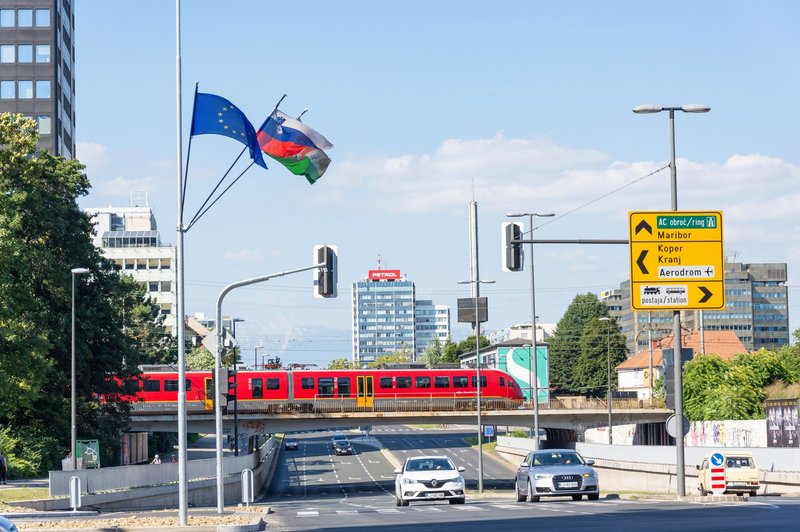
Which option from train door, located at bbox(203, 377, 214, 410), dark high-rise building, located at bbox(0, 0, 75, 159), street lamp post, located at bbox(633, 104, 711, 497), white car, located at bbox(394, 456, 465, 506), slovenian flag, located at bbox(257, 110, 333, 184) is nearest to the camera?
slovenian flag, located at bbox(257, 110, 333, 184)

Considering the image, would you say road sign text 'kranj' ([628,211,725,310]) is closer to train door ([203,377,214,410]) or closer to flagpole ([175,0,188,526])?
flagpole ([175,0,188,526])

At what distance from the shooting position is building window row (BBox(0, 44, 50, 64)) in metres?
93.9

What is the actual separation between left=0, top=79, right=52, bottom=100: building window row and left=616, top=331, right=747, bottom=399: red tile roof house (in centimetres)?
7770

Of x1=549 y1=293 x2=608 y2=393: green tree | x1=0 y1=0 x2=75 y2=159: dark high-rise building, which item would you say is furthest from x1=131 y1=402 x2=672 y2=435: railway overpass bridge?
x1=549 y1=293 x2=608 y2=393: green tree

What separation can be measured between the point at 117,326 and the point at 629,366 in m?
115

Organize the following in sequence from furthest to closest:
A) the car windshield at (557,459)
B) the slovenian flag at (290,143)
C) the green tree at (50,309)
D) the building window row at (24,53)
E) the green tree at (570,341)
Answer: the green tree at (570,341), the building window row at (24,53), the green tree at (50,309), the car windshield at (557,459), the slovenian flag at (290,143)

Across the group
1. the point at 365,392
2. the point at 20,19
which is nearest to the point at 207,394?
the point at 365,392

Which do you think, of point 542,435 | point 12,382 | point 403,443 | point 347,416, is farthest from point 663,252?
point 403,443

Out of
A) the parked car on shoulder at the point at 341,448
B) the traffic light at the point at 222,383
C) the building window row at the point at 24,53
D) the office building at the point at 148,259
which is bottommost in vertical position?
the parked car on shoulder at the point at 341,448

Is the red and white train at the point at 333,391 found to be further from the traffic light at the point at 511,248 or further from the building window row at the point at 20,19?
the traffic light at the point at 511,248

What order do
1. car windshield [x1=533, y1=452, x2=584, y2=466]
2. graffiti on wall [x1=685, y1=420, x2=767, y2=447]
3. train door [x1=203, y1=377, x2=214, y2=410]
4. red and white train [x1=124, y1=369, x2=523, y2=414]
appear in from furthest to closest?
red and white train [x1=124, y1=369, x2=523, y2=414] → train door [x1=203, y1=377, x2=214, y2=410] → graffiti on wall [x1=685, y1=420, x2=767, y2=447] → car windshield [x1=533, y1=452, x2=584, y2=466]

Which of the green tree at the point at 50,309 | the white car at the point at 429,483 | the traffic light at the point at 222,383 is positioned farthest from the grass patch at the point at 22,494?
the white car at the point at 429,483

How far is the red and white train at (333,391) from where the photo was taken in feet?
254

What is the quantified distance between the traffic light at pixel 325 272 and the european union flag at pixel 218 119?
2975 millimetres
